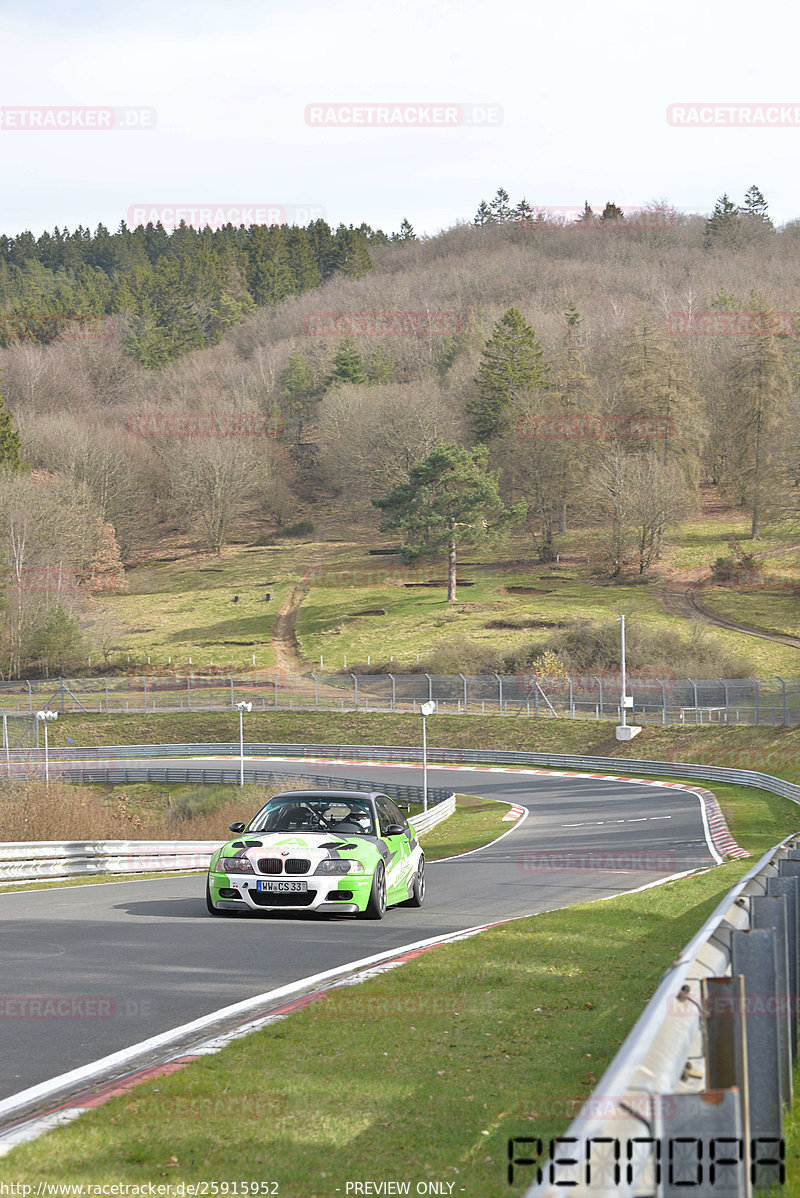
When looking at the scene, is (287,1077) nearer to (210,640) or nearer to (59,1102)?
(59,1102)

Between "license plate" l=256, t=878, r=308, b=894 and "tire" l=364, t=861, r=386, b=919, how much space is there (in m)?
0.78

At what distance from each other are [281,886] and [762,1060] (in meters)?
9.18

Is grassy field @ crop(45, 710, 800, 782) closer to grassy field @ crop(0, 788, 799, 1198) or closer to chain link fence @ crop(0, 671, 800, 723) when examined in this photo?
chain link fence @ crop(0, 671, 800, 723)

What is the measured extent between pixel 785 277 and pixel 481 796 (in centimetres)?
12110

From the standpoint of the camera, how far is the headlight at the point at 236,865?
13031 millimetres

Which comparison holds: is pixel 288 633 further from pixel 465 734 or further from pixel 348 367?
pixel 348 367

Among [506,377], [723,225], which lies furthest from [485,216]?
[506,377]

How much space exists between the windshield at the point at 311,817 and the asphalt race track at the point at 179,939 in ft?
3.38

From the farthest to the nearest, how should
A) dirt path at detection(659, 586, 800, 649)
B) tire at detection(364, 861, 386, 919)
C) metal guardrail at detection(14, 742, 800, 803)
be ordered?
dirt path at detection(659, 586, 800, 649) → metal guardrail at detection(14, 742, 800, 803) → tire at detection(364, 861, 386, 919)

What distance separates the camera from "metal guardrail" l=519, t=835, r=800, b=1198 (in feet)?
9.58

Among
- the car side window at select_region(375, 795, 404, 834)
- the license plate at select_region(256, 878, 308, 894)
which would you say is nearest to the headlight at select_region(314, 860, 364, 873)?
the license plate at select_region(256, 878, 308, 894)

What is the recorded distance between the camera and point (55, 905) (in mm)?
14766

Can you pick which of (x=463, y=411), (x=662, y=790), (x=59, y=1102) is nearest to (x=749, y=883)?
(x=59, y=1102)

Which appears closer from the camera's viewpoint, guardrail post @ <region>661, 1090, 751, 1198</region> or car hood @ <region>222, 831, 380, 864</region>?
guardrail post @ <region>661, 1090, 751, 1198</region>
